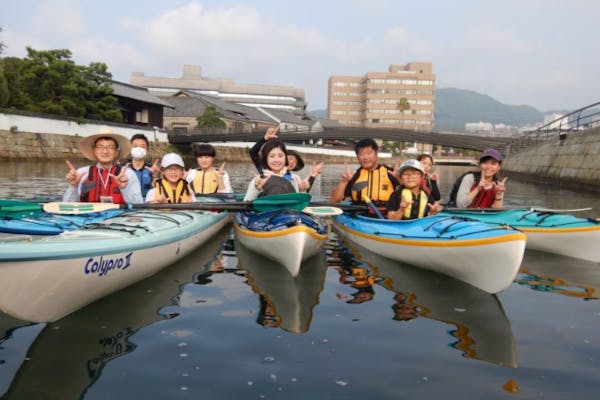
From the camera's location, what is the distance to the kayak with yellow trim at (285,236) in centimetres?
555

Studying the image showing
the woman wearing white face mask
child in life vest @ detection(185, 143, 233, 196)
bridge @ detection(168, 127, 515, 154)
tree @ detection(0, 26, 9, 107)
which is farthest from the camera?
bridge @ detection(168, 127, 515, 154)

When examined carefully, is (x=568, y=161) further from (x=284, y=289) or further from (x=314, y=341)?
(x=314, y=341)

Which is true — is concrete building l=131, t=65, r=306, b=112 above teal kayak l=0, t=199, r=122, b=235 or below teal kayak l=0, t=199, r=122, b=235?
above

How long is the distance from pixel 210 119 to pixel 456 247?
5167 cm

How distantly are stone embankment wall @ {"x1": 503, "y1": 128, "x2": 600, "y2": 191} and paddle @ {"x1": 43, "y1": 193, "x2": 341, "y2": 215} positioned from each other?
1597cm

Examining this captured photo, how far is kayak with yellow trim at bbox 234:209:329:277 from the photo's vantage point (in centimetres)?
555

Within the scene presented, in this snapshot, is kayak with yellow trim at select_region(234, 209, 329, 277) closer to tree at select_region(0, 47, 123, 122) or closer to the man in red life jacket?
the man in red life jacket

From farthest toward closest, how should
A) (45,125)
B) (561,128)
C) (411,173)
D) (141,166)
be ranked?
1. (45,125)
2. (561,128)
3. (141,166)
4. (411,173)

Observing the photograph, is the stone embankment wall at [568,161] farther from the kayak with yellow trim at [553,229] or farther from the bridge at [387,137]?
the kayak with yellow trim at [553,229]

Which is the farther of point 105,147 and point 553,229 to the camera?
point 553,229

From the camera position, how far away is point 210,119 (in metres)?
54.4

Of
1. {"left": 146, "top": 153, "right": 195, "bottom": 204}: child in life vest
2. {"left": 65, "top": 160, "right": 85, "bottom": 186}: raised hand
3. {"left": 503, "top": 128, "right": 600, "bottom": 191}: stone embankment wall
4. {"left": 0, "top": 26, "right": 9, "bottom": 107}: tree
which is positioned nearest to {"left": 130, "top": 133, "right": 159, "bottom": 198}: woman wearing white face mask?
{"left": 146, "top": 153, "right": 195, "bottom": 204}: child in life vest

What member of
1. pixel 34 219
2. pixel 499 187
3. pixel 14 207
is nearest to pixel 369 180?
pixel 499 187

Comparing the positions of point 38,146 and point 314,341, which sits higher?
point 38,146
